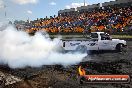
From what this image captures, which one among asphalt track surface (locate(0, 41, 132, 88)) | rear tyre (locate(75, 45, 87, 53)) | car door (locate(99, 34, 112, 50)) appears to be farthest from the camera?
car door (locate(99, 34, 112, 50))

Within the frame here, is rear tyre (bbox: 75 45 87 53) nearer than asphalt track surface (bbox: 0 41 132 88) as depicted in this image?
No

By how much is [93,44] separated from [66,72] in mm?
6295

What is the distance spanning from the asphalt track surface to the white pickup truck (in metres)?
2.24

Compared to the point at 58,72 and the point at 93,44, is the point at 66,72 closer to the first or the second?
the point at 58,72

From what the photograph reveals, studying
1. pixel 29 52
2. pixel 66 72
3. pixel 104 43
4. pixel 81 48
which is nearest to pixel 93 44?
pixel 104 43

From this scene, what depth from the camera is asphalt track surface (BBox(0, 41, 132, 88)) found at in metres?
11.4

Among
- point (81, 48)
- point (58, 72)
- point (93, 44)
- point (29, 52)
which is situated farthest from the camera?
point (93, 44)

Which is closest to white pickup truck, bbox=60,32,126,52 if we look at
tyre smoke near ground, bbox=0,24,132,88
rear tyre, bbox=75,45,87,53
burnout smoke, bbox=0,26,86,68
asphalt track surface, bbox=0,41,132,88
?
rear tyre, bbox=75,45,87,53

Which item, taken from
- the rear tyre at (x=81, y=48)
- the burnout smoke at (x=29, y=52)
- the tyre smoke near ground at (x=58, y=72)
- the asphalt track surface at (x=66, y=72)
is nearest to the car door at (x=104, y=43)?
the rear tyre at (x=81, y=48)

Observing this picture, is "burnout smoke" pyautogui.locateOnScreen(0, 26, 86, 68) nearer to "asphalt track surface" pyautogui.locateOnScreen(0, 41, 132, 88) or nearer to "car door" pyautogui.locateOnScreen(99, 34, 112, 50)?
"asphalt track surface" pyautogui.locateOnScreen(0, 41, 132, 88)

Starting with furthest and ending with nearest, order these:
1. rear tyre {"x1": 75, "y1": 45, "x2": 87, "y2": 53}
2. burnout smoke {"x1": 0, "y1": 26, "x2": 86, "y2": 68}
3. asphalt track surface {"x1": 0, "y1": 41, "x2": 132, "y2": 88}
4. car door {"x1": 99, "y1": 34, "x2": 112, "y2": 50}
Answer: car door {"x1": 99, "y1": 34, "x2": 112, "y2": 50}, rear tyre {"x1": 75, "y1": 45, "x2": 87, "y2": 53}, burnout smoke {"x1": 0, "y1": 26, "x2": 86, "y2": 68}, asphalt track surface {"x1": 0, "y1": 41, "x2": 132, "y2": 88}

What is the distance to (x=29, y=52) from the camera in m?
17.0

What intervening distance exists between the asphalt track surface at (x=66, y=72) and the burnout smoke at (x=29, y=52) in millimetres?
862

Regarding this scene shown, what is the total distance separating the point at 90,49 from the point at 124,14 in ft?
68.8
